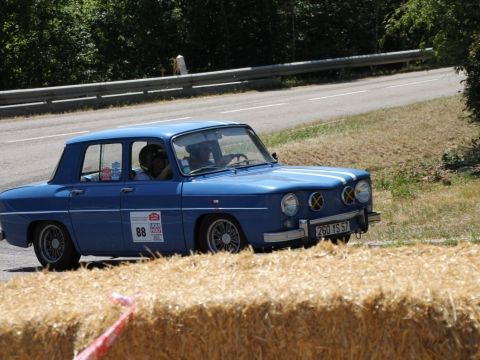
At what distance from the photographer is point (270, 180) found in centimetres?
978

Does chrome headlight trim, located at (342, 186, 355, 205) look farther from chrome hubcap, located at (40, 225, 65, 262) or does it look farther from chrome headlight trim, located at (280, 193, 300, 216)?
chrome hubcap, located at (40, 225, 65, 262)

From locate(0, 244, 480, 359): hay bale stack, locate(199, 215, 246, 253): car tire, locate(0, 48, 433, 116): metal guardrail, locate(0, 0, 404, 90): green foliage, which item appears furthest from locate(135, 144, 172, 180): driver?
locate(0, 0, 404, 90): green foliage

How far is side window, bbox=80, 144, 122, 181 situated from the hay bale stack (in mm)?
5070

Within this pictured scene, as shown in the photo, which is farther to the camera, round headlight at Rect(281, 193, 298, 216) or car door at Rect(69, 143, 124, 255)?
car door at Rect(69, 143, 124, 255)

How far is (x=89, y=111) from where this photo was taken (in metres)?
27.0

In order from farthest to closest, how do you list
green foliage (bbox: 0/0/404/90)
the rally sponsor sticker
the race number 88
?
green foliage (bbox: 0/0/404/90) → the race number 88 → the rally sponsor sticker

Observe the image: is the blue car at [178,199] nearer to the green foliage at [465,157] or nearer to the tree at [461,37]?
the green foliage at [465,157]

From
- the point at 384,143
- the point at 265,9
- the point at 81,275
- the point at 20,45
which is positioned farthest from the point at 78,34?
the point at 81,275

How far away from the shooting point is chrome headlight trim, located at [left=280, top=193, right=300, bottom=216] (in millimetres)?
9445

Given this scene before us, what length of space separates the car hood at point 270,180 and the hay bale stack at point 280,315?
3788 mm

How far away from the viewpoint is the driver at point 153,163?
34.2ft

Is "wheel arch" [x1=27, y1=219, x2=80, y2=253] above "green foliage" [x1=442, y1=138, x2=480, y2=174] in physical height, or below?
above

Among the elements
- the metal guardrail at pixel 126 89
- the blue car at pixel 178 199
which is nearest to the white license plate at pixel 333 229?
the blue car at pixel 178 199

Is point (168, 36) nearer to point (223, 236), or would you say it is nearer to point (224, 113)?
point (224, 113)
